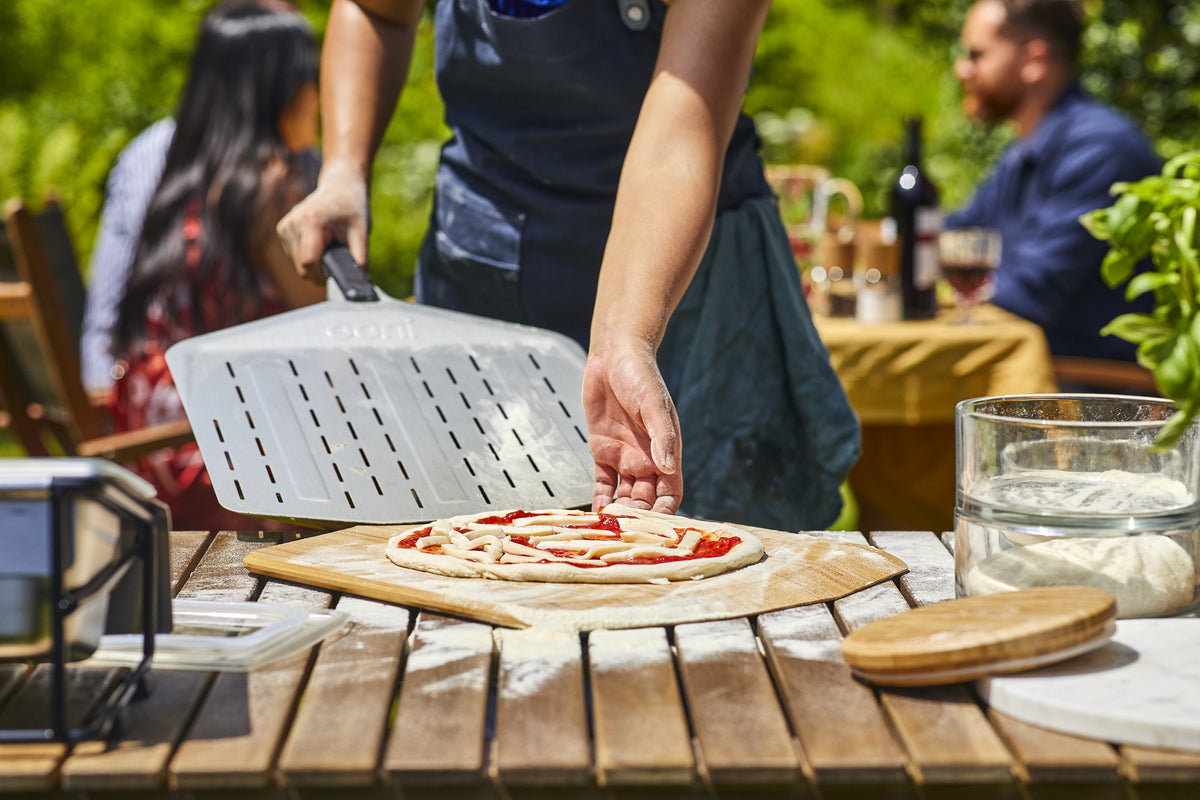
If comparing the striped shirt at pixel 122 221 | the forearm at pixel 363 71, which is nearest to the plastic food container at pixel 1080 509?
the forearm at pixel 363 71

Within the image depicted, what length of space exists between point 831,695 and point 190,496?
8.08ft

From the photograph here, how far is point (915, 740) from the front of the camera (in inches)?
33.3

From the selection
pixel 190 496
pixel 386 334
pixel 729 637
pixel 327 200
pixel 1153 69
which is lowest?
pixel 190 496

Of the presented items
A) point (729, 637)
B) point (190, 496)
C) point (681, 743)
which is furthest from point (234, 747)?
point (190, 496)

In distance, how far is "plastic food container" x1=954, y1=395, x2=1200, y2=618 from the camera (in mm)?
1085

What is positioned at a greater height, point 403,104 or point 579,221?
point 403,104

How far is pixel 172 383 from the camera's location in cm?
314

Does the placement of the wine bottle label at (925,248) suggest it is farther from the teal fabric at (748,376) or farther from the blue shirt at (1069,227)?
the teal fabric at (748,376)

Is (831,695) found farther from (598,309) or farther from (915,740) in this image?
(598,309)

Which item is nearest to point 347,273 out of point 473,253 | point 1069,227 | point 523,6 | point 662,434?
point 473,253

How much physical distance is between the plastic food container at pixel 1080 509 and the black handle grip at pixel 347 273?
2.82 ft

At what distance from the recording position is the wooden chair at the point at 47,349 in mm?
3004

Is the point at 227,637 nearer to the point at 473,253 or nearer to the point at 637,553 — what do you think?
the point at 637,553

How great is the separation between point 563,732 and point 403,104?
752 centimetres
